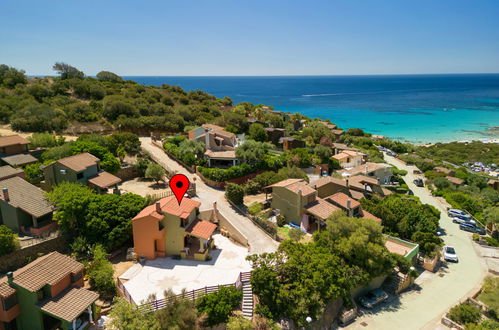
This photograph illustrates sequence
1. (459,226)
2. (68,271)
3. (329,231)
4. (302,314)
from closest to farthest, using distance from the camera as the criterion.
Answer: (68,271) → (302,314) → (329,231) → (459,226)

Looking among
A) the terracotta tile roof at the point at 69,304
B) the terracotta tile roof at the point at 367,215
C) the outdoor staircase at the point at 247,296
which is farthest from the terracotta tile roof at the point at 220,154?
the terracotta tile roof at the point at 69,304

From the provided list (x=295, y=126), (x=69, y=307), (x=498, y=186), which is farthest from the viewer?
(x=295, y=126)

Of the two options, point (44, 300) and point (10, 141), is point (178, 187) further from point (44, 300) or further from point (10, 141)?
point (10, 141)

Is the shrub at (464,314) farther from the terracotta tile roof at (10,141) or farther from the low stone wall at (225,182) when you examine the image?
the terracotta tile roof at (10,141)

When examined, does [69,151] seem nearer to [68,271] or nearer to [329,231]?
[68,271]

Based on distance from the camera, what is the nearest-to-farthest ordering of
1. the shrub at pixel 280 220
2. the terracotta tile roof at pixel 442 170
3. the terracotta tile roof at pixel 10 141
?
the shrub at pixel 280 220, the terracotta tile roof at pixel 10 141, the terracotta tile roof at pixel 442 170

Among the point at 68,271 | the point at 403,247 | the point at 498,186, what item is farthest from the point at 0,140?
A: the point at 498,186

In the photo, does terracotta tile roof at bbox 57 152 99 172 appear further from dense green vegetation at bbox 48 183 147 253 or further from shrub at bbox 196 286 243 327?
shrub at bbox 196 286 243 327
